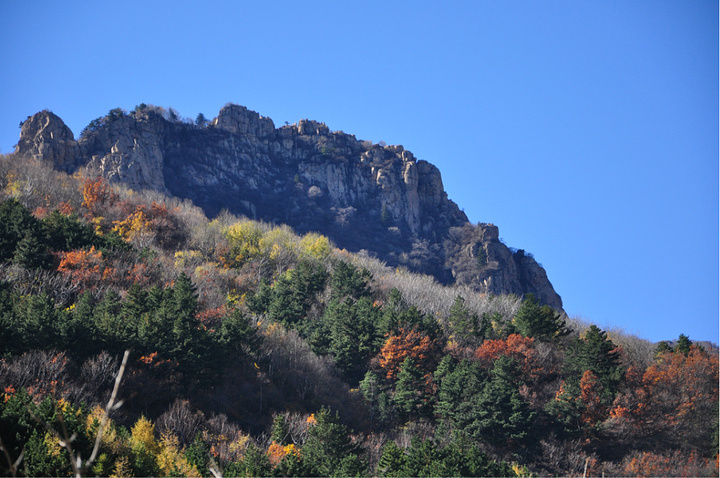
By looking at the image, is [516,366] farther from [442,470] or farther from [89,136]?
[89,136]

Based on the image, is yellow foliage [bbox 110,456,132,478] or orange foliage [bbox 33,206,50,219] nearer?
yellow foliage [bbox 110,456,132,478]

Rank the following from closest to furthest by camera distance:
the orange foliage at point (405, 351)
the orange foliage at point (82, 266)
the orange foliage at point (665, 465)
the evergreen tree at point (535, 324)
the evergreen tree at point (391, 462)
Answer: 1. the evergreen tree at point (391, 462)
2. the orange foliage at point (665, 465)
3. the orange foliage at point (82, 266)
4. the orange foliage at point (405, 351)
5. the evergreen tree at point (535, 324)

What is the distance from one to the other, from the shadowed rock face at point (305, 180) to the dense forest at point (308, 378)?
212 feet

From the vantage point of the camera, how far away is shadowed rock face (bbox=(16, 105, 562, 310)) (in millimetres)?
133000

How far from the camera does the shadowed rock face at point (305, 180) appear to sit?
133000 millimetres

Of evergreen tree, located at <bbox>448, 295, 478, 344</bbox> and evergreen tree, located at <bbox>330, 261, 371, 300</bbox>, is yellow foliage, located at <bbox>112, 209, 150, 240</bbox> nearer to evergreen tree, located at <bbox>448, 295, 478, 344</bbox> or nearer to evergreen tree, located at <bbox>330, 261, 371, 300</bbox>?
evergreen tree, located at <bbox>330, 261, 371, 300</bbox>

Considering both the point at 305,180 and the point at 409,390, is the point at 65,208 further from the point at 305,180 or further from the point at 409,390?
the point at 305,180

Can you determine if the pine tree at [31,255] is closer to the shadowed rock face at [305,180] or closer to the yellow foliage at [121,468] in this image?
the yellow foliage at [121,468]

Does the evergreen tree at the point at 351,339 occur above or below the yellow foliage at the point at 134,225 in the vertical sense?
below

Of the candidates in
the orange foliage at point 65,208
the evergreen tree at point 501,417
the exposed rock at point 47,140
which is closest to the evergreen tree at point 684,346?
the evergreen tree at point 501,417

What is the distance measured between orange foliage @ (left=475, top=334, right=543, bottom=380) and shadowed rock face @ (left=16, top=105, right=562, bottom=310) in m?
76.3

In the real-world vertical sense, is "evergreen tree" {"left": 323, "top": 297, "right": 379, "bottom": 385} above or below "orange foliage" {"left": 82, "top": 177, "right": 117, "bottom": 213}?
below

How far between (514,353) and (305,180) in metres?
108

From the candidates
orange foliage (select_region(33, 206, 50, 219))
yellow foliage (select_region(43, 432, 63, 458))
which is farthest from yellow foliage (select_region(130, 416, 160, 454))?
orange foliage (select_region(33, 206, 50, 219))
